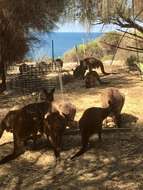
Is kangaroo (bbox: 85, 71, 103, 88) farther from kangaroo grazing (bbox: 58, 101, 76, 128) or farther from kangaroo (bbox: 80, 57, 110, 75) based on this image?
kangaroo grazing (bbox: 58, 101, 76, 128)

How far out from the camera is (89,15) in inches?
232

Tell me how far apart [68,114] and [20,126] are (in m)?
1.01

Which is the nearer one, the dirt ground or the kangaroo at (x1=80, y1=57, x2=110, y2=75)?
the dirt ground

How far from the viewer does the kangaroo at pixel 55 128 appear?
6504mm

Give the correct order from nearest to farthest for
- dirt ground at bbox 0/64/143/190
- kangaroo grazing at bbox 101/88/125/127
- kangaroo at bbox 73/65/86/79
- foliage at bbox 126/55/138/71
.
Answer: dirt ground at bbox 0/64/143/190 → kangaroo grazing at bbox 101/88/125/127 → kangaroo at bbox 73/65/86/79 → foliage at bbox 126/55/138/71

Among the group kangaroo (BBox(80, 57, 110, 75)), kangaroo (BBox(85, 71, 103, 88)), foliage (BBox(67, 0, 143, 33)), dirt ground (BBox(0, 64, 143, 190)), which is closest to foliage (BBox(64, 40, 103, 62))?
kangaroo (BBox(80, 57, 110, 75))

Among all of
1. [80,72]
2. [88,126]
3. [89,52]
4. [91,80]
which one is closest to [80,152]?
[88,126]

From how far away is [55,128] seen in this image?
6492mm

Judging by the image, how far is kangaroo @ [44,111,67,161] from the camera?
6504mm

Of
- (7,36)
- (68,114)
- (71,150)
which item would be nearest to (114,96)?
(68,114)

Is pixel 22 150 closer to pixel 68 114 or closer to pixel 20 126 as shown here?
pixel 20 126

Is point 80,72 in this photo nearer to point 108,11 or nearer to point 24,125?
point 24,125

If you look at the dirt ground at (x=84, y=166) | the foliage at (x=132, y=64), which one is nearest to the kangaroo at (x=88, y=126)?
the dirt ground at (x=84, y=166)

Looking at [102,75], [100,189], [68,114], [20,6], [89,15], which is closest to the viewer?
[100,189]
